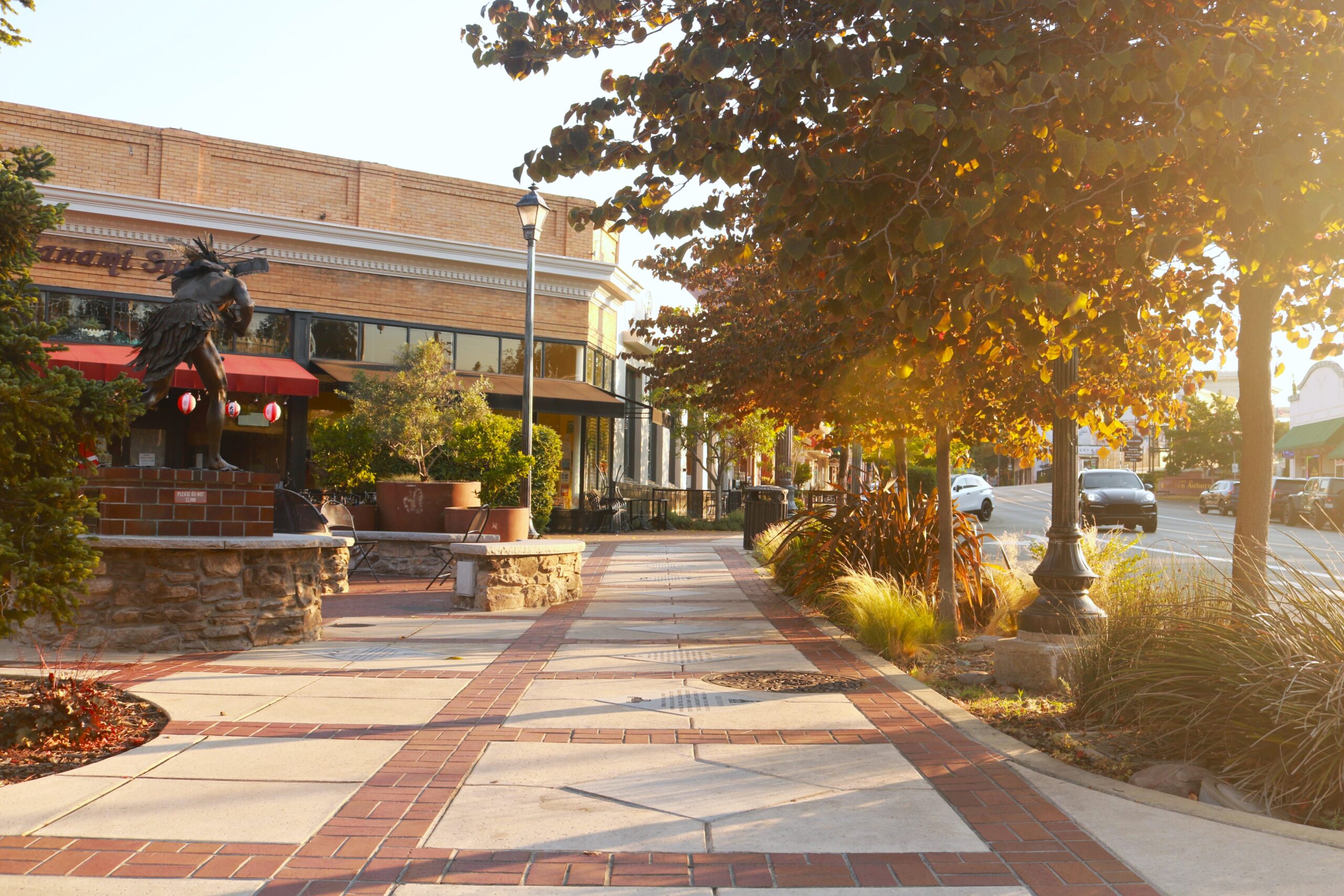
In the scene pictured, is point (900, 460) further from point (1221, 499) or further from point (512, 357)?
point (1221, 499)

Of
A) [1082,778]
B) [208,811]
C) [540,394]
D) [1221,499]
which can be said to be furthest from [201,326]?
[1221,499]

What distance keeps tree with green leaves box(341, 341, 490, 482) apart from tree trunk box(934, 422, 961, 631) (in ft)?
28.5

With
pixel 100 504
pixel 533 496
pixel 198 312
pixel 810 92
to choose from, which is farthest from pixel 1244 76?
pixel 533 496

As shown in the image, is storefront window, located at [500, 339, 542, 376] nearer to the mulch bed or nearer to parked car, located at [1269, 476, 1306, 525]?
the mulch bed

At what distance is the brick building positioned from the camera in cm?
2156

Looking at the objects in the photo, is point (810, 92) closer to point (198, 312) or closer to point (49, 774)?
point (49, 774)

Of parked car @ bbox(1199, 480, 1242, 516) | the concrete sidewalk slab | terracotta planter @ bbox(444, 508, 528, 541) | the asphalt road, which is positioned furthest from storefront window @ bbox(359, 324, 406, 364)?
parked car @ bbox(1199, 480, 1242, 516)

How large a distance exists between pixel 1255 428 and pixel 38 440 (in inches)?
251

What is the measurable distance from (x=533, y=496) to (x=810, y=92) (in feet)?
58.2

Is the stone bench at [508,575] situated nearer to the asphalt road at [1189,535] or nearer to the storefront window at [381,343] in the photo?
the asphalt road at [1189,535]

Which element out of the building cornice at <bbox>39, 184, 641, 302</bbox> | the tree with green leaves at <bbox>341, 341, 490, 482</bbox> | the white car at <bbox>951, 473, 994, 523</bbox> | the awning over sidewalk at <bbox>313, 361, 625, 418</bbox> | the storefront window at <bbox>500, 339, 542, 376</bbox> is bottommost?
the white car at <bbox>951, 473, 994, 523</bbox>

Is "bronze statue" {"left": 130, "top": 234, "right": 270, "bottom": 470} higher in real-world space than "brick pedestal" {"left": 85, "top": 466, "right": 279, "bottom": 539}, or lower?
higher

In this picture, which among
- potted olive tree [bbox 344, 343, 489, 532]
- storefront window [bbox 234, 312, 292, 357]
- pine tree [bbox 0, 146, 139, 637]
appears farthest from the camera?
storefront window [bbox 234, 312, 292, 357]

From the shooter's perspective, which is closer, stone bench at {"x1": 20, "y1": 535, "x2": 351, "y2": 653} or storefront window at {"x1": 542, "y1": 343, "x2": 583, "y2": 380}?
stone bench at {"x1": 20, "y1": 535, "x2": 351, "y2": 653}
